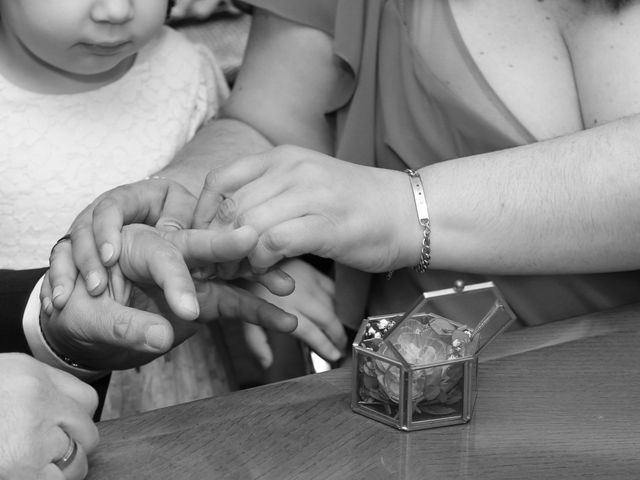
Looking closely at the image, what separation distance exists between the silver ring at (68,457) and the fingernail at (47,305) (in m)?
0.36

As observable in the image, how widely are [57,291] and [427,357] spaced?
46cm

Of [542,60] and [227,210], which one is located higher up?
[542,60]

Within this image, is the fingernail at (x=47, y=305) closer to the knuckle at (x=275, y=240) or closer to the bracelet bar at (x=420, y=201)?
the knuckle at (x=275, y=240)

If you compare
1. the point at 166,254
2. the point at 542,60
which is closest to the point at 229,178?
the point at 166,254

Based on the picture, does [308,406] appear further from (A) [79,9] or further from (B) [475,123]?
(A) [79,9]

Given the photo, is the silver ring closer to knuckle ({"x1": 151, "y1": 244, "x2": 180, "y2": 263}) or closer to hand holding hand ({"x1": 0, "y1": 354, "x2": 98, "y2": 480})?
hand holding hand ({"x1": 0, "y1": 354, "x2": 98, "y2": 480})

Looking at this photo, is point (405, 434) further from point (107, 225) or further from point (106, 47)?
point (106, 47)

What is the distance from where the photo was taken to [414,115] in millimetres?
1360

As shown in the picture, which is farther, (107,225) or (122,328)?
(107,225)

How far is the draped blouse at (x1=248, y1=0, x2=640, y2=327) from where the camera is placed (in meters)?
1.31

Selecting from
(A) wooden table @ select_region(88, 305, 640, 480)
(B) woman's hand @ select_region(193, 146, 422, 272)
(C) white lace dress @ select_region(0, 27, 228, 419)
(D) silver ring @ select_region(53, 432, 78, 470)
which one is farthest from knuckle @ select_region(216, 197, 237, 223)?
(C) white lace dress @ select_region(0, 27, 228, 419)

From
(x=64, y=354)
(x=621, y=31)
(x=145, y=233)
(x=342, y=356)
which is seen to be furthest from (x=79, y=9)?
(x=621, y=31)

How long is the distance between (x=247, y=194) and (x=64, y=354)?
0.35 m

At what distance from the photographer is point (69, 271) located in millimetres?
1179
